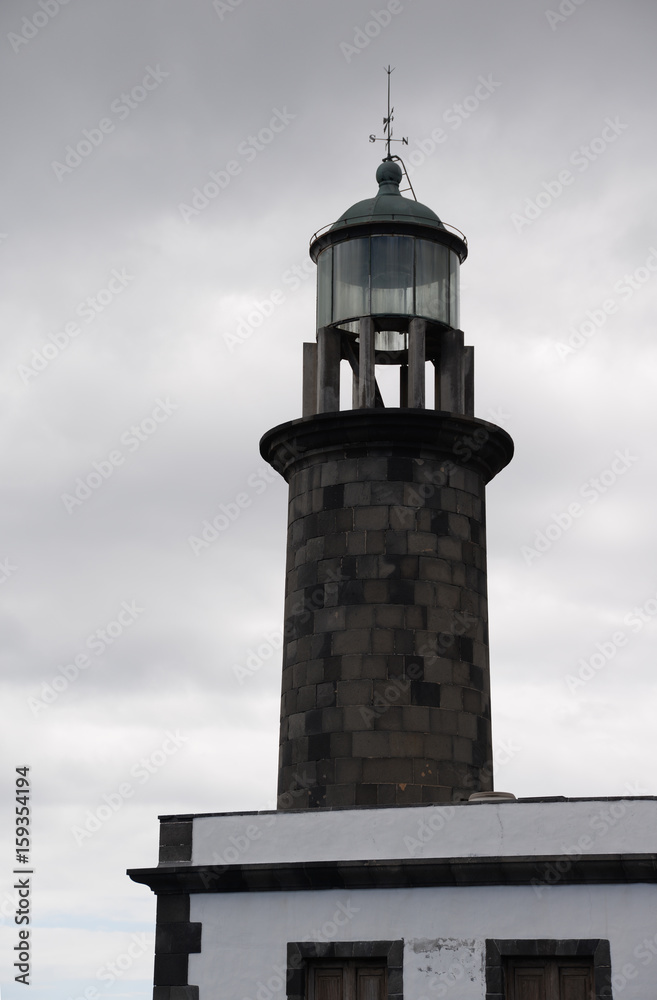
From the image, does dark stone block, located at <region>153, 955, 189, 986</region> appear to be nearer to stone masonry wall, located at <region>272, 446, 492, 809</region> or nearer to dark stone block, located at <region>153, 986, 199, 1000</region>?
dark stone block, located at <region>153, 986, 199, 1000</region>

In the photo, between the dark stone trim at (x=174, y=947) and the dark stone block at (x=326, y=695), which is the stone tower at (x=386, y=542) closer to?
the dark stone block at (x=326, y=695)

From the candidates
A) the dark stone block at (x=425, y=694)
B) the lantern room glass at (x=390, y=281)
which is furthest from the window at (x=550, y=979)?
the lantern room glass at (x=390, y=281)

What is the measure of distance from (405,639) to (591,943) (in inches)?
198

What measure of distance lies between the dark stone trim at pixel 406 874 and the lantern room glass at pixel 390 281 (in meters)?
8.23

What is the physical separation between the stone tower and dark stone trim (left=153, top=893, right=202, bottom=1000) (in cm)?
223

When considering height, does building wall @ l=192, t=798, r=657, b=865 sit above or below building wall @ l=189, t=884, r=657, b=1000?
above

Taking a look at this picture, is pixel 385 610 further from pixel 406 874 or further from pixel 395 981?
pixel 395 981

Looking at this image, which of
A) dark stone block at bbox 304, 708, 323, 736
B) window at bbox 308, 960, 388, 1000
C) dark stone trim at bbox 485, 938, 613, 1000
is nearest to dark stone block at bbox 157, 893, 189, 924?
window at bbox 308, 960, 388, 1000

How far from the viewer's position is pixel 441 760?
63.6 feet

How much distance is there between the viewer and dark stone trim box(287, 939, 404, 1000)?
16547 mm

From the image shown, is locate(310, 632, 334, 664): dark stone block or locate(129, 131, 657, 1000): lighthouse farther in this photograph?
locate(310, 632, 334, 664): dark stone block

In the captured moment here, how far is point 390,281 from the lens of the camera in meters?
21.9

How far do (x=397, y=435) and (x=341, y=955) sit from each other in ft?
22.9

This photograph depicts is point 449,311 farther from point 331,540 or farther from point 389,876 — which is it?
point 389,876
